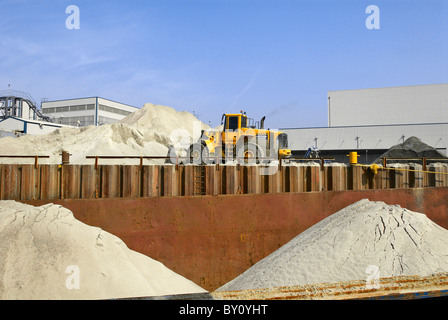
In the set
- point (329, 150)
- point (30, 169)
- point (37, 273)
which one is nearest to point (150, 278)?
point (37, 273)

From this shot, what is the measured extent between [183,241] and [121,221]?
170cm

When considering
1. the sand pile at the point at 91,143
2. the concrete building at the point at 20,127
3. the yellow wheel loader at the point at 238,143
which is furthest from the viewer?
the concrete building at the point at 20,127

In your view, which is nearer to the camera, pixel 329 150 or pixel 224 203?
pixel 224 203

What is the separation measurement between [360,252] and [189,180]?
4.90 m

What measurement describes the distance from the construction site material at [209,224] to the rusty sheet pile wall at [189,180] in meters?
0.55

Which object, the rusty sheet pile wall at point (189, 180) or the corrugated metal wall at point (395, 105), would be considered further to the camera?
the corrugated metal wall at point (395, 105)

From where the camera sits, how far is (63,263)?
7.13 metres

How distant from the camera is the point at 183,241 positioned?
32.6ft

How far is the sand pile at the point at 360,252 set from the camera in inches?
300

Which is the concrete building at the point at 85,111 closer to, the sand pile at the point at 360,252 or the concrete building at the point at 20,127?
the concrete building at the point at 20,127

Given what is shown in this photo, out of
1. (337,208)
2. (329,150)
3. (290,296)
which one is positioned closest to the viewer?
(290,296)

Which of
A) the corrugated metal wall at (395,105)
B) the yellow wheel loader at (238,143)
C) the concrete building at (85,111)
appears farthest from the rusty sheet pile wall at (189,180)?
the concrete building at (85,111)

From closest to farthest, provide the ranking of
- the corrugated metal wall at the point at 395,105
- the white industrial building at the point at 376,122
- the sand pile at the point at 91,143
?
the sand pile at the point at 91,143 < the white industrial building at the point at 376,122 < the corrugated metal wall at the point at 395,105

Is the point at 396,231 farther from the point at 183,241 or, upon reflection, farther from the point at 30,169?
the point at 30,169
